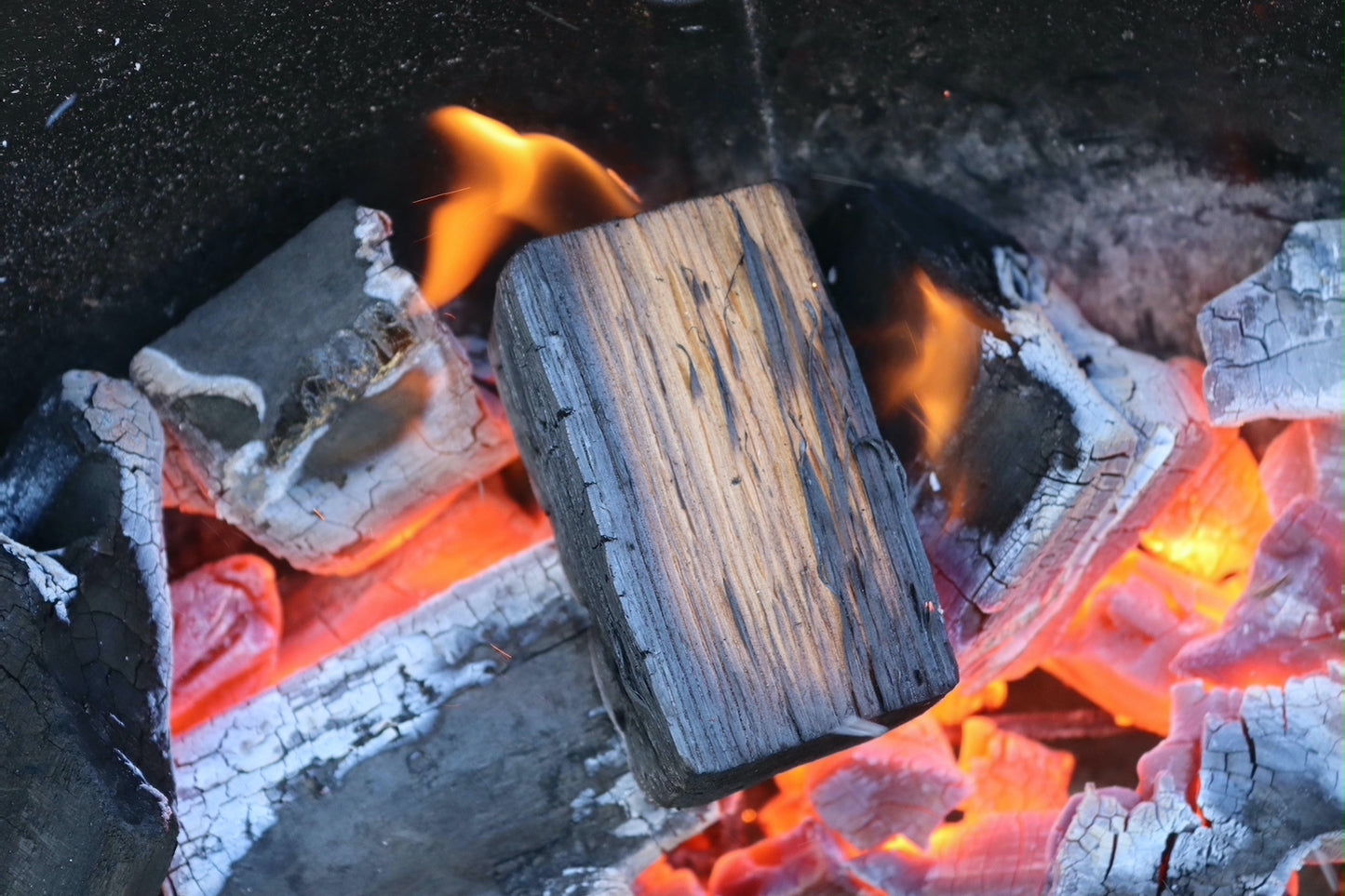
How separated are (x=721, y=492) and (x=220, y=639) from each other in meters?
0.95

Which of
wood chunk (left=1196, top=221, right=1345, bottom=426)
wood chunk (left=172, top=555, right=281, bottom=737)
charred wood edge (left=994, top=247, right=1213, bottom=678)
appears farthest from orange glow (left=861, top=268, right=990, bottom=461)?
wood chunk (left=172, top=555, right=281, bottom=737)

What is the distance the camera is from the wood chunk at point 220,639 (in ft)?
6.15

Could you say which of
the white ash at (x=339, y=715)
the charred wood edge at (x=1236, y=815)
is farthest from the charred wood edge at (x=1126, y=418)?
the white ash at (x=339, y=715)

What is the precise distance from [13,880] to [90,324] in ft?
2.58

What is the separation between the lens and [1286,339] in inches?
69.0

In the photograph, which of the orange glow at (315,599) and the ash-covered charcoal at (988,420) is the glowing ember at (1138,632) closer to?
the ash-covered charcoal at (988,420)

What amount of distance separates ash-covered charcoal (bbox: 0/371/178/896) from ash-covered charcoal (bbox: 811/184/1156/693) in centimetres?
106

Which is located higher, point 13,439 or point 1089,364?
point 13,439

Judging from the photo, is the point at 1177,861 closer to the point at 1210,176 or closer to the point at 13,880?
the point at 1210,176

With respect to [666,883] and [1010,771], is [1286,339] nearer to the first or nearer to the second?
[1010,771]

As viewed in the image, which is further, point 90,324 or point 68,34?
point 90,324

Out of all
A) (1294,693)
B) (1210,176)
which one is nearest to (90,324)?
(1210,176)

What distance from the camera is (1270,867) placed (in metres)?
1.58

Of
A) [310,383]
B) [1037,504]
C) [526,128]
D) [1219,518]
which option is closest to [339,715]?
[310,383]
